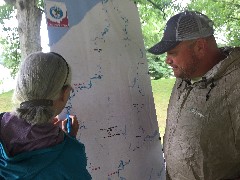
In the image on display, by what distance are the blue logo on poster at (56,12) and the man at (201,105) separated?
65cm

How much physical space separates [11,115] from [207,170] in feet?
3.98

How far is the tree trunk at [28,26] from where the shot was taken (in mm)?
2678

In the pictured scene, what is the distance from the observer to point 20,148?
47.0 inches

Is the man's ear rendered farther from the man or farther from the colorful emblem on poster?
the colorful emblem on poster

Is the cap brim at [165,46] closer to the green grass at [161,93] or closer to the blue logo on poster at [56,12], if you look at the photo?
the blue logo on poster at [56,12]

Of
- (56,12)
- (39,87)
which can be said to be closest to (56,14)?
(56,12)

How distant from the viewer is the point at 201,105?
1.96 m

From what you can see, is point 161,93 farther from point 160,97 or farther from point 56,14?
point 56,14

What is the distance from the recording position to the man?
1854 millimetres

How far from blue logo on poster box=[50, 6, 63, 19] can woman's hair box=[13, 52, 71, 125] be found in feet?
1.79

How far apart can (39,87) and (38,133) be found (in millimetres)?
175

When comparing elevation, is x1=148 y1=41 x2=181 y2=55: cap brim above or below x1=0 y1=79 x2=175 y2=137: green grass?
above

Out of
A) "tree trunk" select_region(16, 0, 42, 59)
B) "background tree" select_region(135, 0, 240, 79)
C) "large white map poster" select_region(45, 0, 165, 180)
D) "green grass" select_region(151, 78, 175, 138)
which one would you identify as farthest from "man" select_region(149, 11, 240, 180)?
"green grass" select_region(151, 78, 175, 138)

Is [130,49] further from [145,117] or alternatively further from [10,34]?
[10,34]
